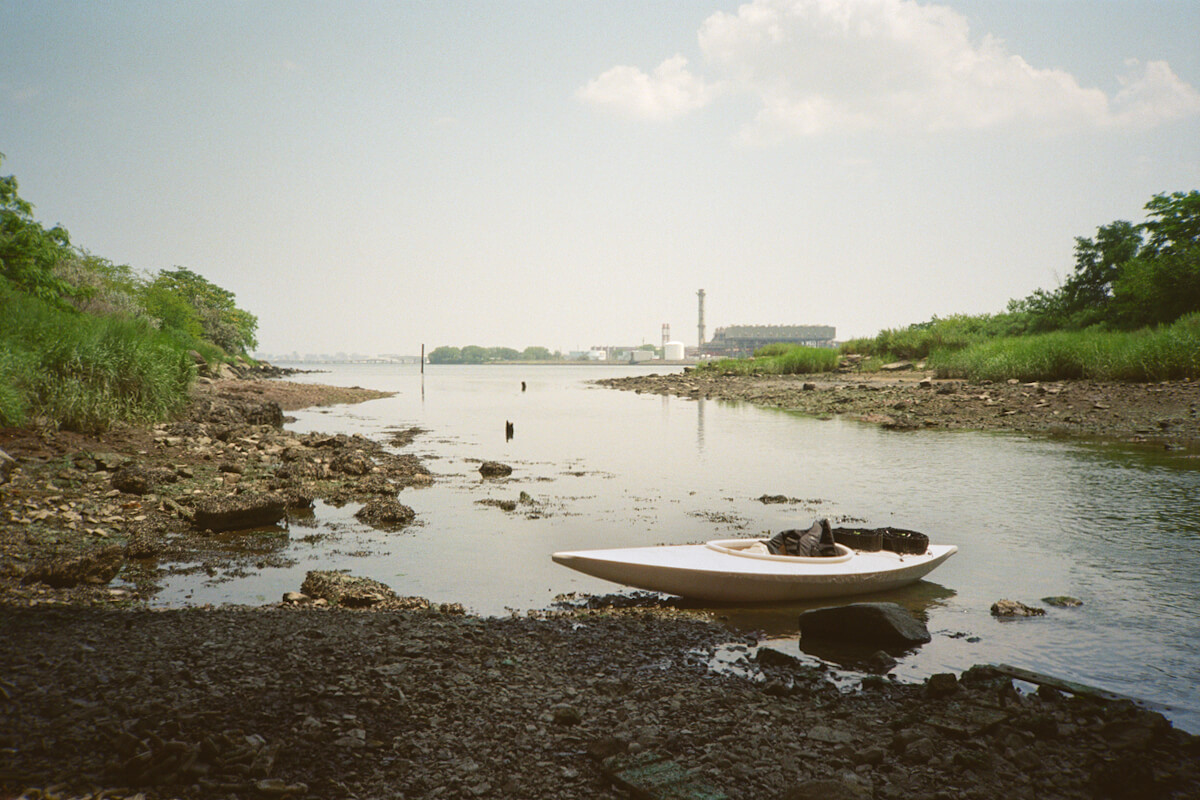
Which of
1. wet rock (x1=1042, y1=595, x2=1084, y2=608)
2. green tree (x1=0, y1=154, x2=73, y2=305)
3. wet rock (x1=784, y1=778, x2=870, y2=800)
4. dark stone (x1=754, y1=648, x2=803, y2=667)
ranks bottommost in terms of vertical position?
wet rock (x1=1042, y1=595, x2=1084, y2=608)

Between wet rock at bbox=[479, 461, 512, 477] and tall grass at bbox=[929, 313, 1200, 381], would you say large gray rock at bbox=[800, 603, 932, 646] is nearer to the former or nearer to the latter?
wet rock at bbox=[479, 461, 512, 477]

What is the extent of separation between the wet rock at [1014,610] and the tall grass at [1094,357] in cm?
2748

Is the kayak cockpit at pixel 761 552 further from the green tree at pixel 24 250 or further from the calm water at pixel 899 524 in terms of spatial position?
the green tree at pixel 24 250

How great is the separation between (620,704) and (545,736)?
756mm

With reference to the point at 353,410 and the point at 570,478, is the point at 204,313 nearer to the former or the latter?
the point at 353,410

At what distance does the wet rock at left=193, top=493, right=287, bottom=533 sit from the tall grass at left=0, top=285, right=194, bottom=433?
4765 millimetres

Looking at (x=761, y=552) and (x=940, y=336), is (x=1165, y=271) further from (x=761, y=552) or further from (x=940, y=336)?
(x=761, y=552)

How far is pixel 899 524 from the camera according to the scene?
40.4ft

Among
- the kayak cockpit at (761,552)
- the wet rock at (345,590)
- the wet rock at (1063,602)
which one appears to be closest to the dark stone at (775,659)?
the kayak cockpit at (761,552)

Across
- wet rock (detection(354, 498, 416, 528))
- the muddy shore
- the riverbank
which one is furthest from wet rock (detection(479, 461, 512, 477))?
the riverbank

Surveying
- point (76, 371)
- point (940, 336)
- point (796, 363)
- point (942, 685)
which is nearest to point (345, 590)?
point (942, 685)

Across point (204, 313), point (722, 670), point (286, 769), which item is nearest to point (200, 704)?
point (286, 769)

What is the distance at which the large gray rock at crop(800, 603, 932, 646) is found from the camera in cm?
675

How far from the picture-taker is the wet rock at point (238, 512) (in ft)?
34.6
